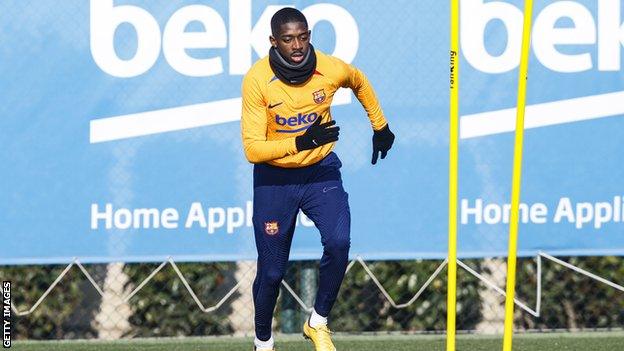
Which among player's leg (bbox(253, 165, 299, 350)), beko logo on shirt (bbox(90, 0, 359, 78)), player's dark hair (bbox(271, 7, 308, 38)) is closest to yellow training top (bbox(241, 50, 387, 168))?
player's leg (bbox(253, 165, 299, 350))

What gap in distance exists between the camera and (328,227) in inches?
314

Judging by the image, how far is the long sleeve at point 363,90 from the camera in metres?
8.05

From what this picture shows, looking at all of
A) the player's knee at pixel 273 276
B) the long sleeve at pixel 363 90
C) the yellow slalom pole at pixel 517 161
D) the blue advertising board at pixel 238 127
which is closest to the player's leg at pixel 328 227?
the player's knee at pixel 273 276

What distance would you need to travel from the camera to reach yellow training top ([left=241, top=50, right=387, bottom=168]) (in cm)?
775

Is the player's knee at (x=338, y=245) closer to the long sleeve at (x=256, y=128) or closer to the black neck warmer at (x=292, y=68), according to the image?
the long sleeve at (x=256, y=128)

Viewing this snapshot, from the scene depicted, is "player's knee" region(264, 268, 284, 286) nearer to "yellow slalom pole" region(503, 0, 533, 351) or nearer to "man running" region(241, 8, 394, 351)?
"man running" region(241, 8, 394, 351)

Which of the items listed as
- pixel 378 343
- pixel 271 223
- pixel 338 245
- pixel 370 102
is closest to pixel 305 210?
pixel 271 223

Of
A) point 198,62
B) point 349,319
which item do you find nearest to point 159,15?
point 198,62

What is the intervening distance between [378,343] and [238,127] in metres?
1.65

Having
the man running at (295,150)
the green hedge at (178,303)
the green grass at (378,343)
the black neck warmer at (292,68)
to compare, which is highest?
the black neck warmer at (292,68)

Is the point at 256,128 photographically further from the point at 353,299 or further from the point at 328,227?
the point at 353,299

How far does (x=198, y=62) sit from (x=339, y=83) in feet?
6.28

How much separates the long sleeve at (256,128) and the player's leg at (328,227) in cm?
40

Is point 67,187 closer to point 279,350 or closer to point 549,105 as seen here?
point 279,350
